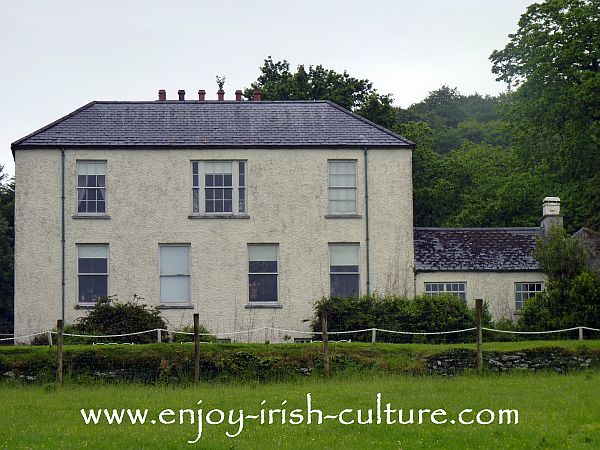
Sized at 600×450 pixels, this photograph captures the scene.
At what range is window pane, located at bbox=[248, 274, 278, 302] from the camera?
41656 millimetres

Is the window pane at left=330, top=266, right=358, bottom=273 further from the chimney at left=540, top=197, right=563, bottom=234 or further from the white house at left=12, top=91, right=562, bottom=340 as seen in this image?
the chimney at left=540, top=197, right=563, bottom=234

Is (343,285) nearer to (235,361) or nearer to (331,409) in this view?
(235,361)

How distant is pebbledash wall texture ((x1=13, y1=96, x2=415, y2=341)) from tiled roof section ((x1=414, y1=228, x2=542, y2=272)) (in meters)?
1.32

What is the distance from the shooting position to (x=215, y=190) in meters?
42.2

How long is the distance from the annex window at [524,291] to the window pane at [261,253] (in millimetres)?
9074

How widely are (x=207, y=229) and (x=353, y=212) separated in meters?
5.39

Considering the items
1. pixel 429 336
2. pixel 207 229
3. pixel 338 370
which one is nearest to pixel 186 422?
pixel 338 370

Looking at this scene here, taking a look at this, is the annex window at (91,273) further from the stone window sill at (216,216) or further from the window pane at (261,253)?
the window pane at (261,253)

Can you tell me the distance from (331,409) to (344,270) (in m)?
18.5

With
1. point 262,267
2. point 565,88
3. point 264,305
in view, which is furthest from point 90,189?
point 565,88

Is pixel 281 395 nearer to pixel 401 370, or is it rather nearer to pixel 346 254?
pixel 401 370

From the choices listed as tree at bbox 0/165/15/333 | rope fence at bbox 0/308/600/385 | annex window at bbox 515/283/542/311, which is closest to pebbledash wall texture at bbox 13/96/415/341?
rope fence at bbox 0/308/600/385

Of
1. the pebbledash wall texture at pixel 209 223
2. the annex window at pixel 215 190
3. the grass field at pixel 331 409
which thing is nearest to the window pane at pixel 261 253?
the pebbledash wall texture at pixel 209 223

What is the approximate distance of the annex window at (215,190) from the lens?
138ft
